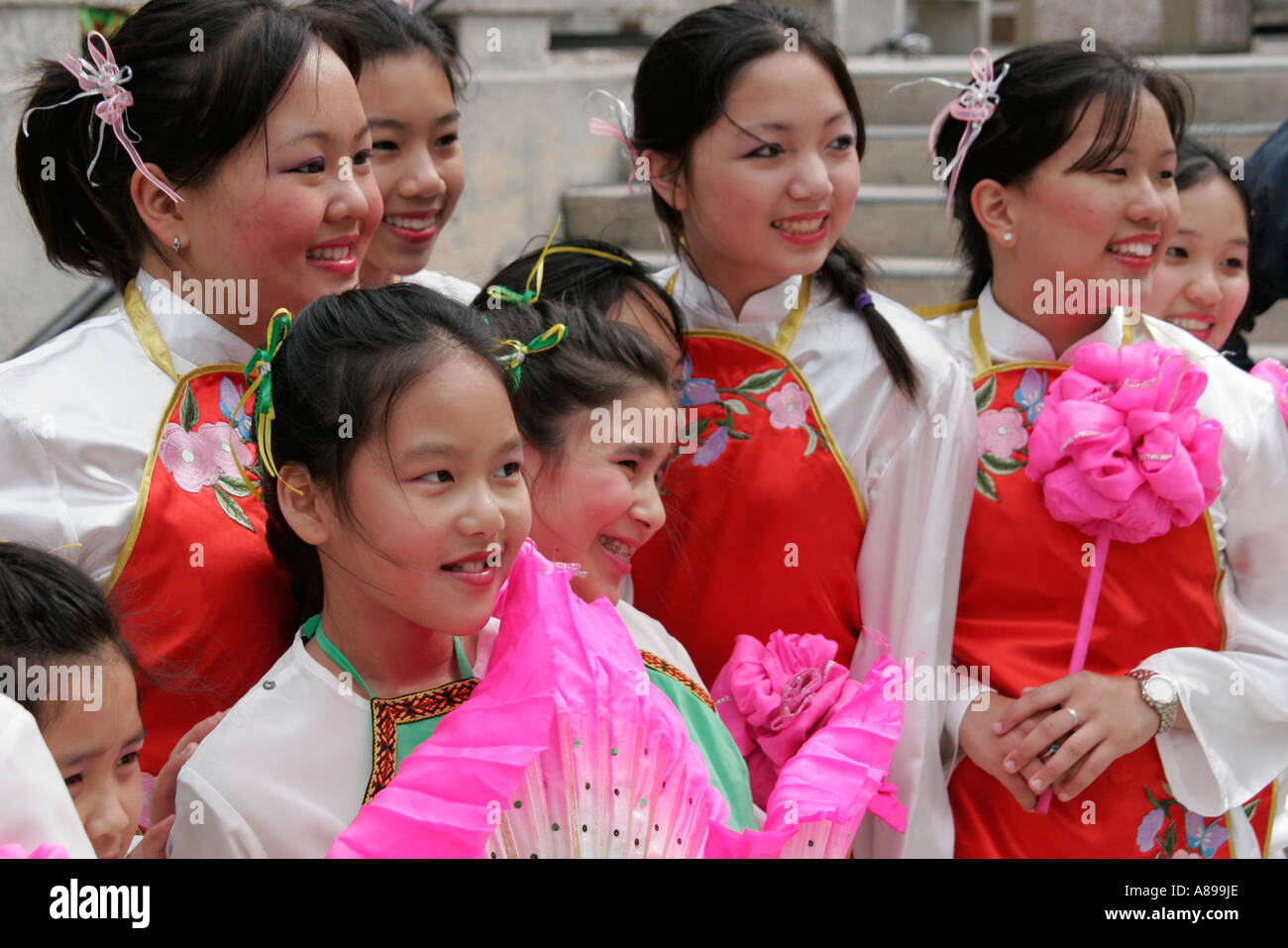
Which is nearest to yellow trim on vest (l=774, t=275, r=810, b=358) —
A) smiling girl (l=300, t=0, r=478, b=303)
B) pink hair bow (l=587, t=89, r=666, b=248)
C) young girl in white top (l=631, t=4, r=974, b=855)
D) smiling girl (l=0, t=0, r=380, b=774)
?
young girl in white top (l=631, t=4, r=974, b=855)

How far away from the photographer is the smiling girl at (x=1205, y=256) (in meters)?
2.64

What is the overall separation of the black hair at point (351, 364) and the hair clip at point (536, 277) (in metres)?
0.30

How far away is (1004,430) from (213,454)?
3.94 feet

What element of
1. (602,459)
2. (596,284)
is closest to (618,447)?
(602,459)

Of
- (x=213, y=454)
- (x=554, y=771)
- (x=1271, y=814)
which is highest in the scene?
(x=213, y=454)

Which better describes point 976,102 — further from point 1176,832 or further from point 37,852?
point 37,852

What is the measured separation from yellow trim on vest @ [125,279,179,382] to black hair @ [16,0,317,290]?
79 millimetres

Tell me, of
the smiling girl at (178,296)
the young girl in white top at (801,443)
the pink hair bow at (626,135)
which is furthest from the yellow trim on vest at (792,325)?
the smiling girl at (178,296)

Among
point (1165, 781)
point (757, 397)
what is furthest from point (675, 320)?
point (1165, 781)

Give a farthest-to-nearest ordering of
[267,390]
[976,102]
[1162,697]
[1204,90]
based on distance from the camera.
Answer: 1. [1204,90]
2. [976,102]
3. [1162,697]
4. [267,390]

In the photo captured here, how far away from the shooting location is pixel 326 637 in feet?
5.20

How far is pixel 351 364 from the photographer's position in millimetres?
1533

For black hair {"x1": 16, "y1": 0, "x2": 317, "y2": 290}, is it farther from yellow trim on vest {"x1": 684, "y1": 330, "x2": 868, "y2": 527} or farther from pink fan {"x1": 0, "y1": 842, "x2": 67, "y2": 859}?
pink fan {"x1": 0, "y1": 842, "x2": 67, "y2": 859}

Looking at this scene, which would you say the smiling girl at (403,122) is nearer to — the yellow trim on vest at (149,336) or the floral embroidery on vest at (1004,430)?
the yellow trim on vest at (149,336)
